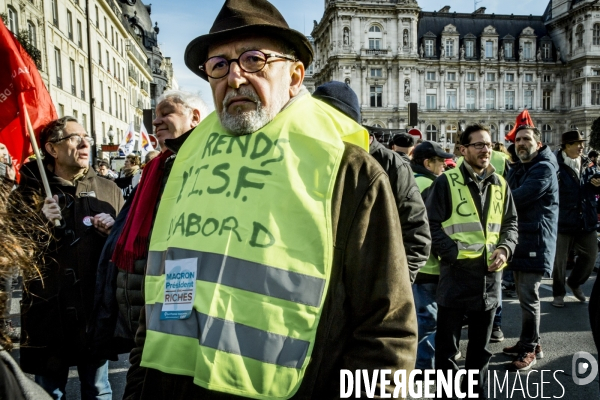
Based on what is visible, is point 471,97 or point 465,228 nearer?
point 465,228

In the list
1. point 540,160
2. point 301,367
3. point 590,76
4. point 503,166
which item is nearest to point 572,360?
point 540,160

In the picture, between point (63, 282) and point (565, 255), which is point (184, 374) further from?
point (565, 255)

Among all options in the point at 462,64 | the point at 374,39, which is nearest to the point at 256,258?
the point at 374,39

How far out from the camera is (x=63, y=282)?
9.91 ft

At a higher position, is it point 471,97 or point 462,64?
point 462,64

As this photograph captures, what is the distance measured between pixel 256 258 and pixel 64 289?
2.06 m

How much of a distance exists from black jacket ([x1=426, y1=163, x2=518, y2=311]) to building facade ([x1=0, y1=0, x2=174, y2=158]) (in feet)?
45.1

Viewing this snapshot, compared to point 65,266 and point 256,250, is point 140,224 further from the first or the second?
point 256,250

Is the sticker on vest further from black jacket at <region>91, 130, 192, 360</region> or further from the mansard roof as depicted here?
the mansard roof

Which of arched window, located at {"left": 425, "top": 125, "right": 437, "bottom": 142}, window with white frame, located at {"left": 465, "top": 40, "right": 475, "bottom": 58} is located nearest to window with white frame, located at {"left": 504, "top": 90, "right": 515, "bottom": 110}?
window with white frame, located at {"left": 465, "top": 40, "right": 475, "bottom": 58}

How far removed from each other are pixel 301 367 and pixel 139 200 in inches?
62.1

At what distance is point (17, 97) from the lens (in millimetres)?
3295

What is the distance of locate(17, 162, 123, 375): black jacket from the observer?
2.95 metres

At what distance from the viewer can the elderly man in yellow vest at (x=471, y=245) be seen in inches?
138
